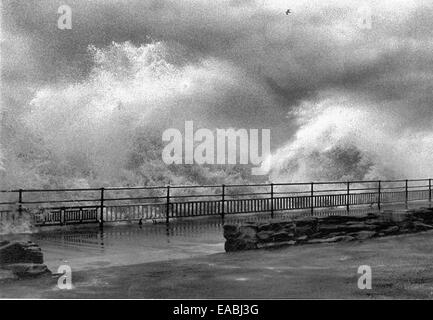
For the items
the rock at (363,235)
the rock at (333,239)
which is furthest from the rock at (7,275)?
the rock at (363,235)

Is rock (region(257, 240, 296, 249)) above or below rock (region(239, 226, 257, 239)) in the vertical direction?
below

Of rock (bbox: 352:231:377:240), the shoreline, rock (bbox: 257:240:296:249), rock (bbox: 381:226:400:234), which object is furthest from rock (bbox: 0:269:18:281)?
rock (bbox: 381:226:400:234)

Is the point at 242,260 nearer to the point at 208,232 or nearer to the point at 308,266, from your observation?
the point at 308,266

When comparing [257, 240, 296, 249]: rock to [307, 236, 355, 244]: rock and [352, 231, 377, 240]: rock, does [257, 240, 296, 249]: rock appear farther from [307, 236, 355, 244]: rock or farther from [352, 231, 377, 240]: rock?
[352, 231, 377, 240]: rock

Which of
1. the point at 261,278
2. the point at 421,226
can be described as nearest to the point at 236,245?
the point at 261,278

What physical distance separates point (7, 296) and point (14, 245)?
1645 mm

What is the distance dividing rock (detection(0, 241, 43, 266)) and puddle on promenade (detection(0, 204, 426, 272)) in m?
0.51

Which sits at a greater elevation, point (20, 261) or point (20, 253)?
point (20, 253)

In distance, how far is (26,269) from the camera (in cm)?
866

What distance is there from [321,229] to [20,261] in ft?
20.7

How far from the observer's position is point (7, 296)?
24.2 feet

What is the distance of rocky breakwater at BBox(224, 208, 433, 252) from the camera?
11.9m

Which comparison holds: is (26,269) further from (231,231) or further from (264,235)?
(264,235)
